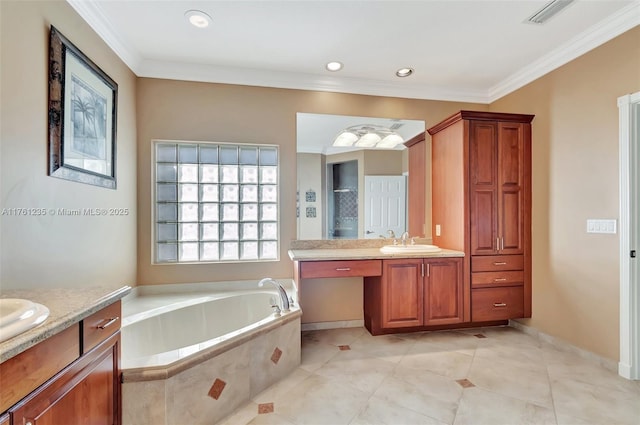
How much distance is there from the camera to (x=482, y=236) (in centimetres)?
276

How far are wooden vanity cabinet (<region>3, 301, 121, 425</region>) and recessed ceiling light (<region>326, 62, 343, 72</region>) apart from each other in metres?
2.45

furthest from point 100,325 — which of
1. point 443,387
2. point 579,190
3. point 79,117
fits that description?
point 579,190

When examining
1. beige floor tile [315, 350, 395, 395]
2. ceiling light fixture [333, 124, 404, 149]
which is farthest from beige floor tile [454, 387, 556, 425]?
ceiling light fixture [333, 124, 404, 149]

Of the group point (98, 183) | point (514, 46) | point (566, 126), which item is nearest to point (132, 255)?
point (98, 183)

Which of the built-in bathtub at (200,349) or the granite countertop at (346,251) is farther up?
the granite countertop at (346,251)

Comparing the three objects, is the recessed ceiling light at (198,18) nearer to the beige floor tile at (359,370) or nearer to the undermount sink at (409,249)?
the undermount sink at (409,249)

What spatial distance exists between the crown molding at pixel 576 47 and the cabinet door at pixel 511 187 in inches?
19.3

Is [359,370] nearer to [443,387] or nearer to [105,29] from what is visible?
[443,387]

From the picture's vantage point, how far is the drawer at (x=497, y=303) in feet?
9.06

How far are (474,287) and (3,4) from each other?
141 inches

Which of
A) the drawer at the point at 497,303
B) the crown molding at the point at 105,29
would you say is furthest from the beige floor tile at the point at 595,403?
the crown molding at the point at 105,29

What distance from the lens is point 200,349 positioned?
1.58 m

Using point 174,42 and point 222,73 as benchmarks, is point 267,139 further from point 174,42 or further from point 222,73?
point 174,42

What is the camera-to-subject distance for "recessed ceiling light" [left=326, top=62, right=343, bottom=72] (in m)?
2.68
